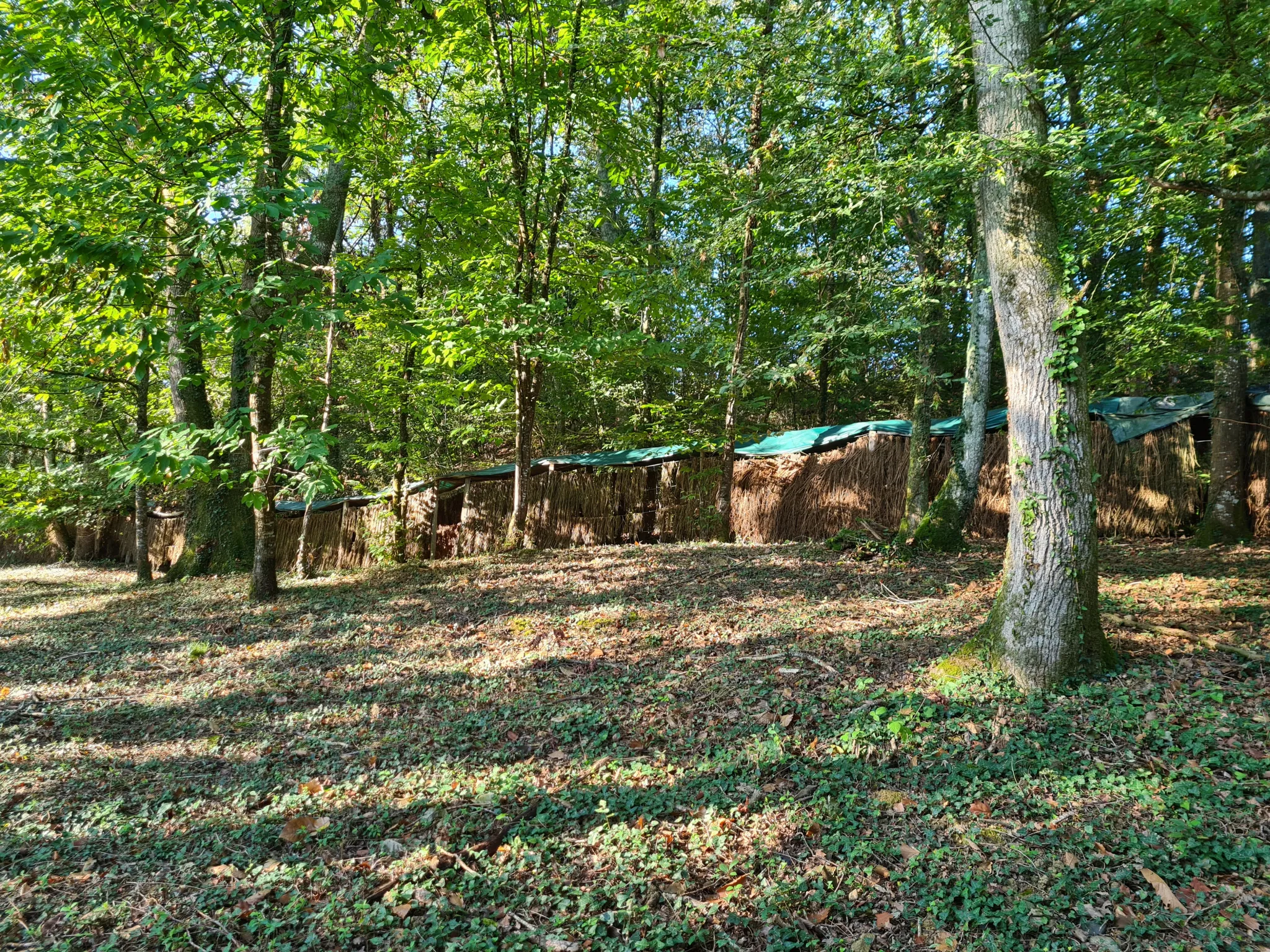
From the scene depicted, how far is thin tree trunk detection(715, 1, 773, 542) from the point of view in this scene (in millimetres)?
8562

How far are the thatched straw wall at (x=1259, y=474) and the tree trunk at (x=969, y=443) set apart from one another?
3.56 meters

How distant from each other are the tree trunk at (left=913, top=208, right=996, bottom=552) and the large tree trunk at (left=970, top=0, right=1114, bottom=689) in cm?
330

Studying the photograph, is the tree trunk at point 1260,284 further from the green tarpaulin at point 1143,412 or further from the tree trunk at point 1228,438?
the green tarpaulin at point 1143,412

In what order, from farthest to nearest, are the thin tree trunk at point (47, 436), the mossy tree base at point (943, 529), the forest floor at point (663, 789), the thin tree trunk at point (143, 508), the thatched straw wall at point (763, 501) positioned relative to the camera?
the thin tree trunk at point (47, 436)
the thin tree trunk at point (143, 508)
the thatched straw wall at point (763, 501)
the mossy tree base at point (943, 529)
the forest floor at point (663, 789)

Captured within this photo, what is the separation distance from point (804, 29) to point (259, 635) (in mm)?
8313

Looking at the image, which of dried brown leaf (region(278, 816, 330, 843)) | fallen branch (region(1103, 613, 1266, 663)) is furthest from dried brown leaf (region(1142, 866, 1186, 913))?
dried brown leaf (region(278, 816, 330, 843))

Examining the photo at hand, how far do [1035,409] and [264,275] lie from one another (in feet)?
18.6

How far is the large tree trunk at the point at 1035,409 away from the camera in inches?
153

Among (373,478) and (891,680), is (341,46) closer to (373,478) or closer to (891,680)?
(891,680)

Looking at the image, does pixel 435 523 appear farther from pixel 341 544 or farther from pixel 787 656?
pixel 787 656

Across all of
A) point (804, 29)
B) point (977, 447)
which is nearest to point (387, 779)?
point (977, 447)

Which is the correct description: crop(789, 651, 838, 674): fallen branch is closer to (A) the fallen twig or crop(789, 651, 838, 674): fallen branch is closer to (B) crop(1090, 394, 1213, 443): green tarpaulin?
(A) the fallen twig

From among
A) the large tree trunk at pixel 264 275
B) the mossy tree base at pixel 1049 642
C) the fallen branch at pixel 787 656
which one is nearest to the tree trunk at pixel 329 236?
the large tree trunk at pixel 264 275

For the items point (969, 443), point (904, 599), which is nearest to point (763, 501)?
point (969, 443)
